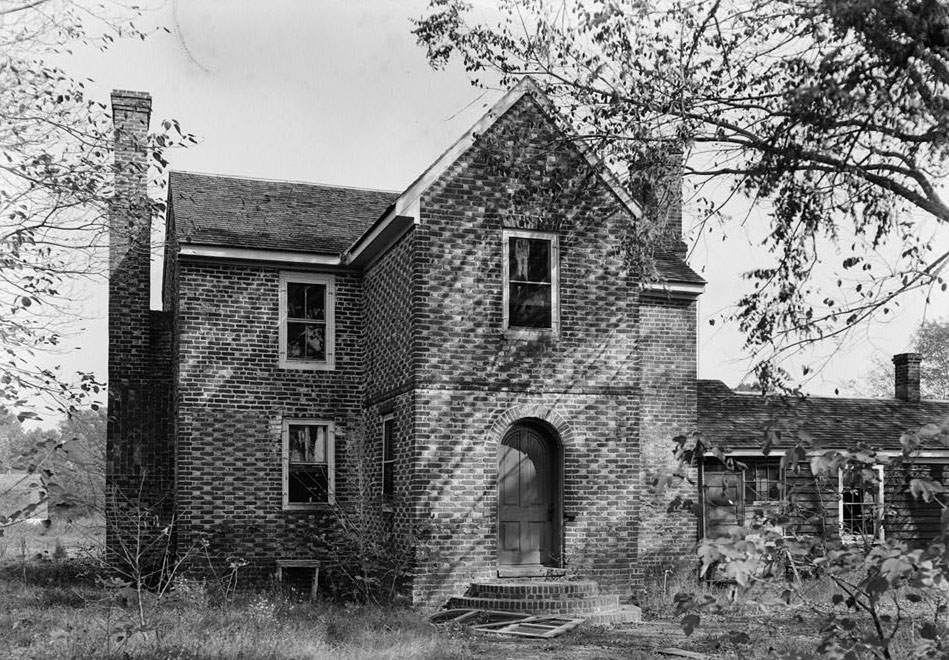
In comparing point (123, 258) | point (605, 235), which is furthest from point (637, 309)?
point (123, 258)

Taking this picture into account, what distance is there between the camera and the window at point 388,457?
18391 millimetres

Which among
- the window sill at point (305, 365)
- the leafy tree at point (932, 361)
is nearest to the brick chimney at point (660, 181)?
the window sill at point (305, 365)

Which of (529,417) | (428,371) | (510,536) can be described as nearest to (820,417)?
(529,417)

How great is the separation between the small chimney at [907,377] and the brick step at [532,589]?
48.9ft

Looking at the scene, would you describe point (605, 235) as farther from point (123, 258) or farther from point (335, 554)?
point (123, 258)

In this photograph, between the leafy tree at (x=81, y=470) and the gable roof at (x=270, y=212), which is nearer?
the leafy tree at (x=81, y=470)

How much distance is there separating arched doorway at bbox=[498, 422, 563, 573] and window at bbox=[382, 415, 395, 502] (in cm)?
213

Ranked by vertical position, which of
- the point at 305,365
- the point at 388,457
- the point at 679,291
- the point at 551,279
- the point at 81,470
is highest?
the point at 679,291

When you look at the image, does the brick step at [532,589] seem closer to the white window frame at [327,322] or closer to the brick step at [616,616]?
the brick step at [616,616]

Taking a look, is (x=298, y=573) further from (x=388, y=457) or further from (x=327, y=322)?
(x=327, y=322)

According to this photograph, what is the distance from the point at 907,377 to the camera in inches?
1100

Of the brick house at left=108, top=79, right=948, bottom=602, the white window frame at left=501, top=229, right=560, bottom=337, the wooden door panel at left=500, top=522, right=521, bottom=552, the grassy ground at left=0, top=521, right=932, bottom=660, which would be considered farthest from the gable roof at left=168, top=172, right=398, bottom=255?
the grassy ground at left=0, top=521, right=932, bottom=660

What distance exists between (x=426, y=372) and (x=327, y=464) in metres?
4.08

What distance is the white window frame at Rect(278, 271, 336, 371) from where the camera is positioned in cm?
1981
